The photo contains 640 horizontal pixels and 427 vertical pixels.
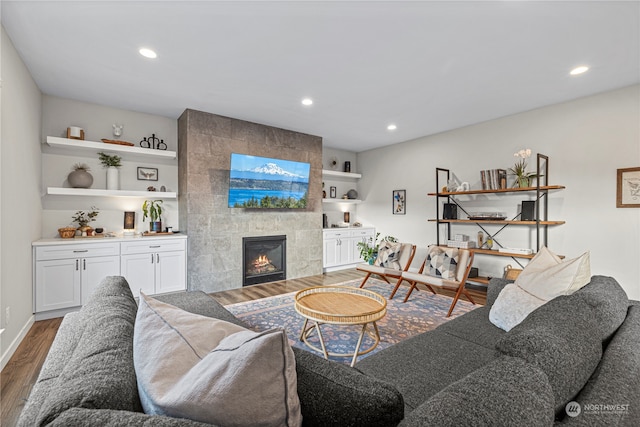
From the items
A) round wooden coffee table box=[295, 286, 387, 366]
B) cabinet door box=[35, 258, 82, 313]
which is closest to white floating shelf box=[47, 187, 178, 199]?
cabinet door box=[35, 258, 82, 313]

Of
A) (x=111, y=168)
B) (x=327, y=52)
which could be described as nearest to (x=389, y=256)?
(x=327, y=52)

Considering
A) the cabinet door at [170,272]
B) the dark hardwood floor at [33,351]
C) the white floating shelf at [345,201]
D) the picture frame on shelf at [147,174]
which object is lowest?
the dark hardwood floor at [33,351]

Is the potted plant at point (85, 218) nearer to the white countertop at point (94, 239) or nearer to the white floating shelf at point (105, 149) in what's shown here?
the white countertop at point (94, 239)

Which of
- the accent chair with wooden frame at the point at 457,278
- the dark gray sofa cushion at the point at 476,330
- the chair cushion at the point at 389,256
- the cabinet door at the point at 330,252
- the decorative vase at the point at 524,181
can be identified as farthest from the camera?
the cabinet door at the point at 330,252

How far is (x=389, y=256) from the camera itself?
4160mm

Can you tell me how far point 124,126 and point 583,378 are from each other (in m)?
5.05

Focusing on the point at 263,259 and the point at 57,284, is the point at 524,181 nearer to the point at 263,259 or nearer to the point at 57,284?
the point at 263,259

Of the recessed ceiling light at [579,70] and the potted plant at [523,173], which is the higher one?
the recessed ceiling light at [579,70]

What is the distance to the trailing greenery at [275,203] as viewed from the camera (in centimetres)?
457

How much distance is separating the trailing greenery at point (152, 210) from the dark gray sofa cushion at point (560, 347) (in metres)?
4.40

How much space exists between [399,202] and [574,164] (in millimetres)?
2738

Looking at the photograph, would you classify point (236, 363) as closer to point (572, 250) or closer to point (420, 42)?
point (420, 42)

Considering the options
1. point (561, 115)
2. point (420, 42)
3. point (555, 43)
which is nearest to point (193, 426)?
point (420, 42)

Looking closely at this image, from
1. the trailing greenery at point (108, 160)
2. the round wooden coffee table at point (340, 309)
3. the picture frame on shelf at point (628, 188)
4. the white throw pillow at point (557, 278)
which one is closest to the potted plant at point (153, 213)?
the trailing greenery at point (108, 160)
